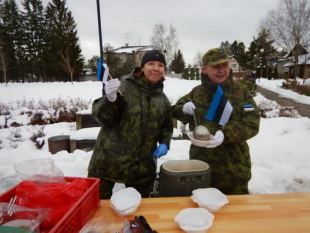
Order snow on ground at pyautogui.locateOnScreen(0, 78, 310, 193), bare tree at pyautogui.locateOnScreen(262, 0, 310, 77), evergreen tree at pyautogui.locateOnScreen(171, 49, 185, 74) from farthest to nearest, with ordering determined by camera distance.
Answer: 1. evergreen tree at pyautogui.locateOnScreen(171, 49, 185, 74)
2. bare tree at pyautogui.locateOnScreen(262, 0, 310, 77)
3. snow on ground at pyautogui.locateOnScreen(0, 78, 310, 193)

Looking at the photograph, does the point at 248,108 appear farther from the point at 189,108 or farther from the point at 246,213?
the point at 246,213

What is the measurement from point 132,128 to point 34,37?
3818cm

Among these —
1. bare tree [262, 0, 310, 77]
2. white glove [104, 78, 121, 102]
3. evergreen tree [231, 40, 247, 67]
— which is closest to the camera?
white glove [104, 78, 121, 102]

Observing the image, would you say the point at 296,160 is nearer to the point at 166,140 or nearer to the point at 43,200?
the point at 166,140

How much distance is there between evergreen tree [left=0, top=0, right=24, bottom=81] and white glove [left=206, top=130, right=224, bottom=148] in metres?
35.7

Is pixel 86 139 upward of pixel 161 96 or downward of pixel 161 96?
downward

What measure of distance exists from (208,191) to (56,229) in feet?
2.98

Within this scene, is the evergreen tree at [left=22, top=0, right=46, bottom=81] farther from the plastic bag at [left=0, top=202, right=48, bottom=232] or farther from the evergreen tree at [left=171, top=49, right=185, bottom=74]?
the plastic bag at [left=0, top=202, right=48, bottom=232]

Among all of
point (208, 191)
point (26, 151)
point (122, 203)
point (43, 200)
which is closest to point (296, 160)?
point (208, 191)

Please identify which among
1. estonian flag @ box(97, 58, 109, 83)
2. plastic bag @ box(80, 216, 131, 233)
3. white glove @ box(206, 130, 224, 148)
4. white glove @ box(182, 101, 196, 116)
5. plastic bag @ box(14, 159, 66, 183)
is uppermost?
estonian flag @ box(97, 58, 109, 83)

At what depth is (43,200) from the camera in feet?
4.23

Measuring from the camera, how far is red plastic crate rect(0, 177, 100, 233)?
1178 mm

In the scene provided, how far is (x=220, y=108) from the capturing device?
2.14 metres

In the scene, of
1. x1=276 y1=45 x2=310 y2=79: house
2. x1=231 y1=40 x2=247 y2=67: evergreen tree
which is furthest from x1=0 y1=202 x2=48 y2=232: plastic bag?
x1=231 y1=40 x2=247 y2=67: evergreen tree
